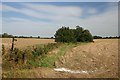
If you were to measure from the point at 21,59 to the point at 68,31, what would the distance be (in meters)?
16.2

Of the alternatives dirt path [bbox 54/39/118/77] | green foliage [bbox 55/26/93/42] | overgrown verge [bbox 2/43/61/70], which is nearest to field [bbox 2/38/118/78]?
Answer: dirt path [bbox 54/39/118/77]

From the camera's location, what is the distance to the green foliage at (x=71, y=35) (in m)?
28.6

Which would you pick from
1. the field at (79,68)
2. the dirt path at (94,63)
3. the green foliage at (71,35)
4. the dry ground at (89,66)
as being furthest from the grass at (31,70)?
the green foliage at (71,35)

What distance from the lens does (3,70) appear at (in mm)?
12086

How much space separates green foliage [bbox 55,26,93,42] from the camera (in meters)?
28.6

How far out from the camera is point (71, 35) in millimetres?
29766

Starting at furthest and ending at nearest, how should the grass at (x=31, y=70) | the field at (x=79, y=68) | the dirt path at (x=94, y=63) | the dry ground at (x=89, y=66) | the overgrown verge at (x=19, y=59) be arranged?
the overgrown verge at (x=19, y=59) → the dirt path at (x=94, y=63) → the dry ground at (x=89, y=66) → the field at (x=79, y=68) → the grass at (x=31, y=70)

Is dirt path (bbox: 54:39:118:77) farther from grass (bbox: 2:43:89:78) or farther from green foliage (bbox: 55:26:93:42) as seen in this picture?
green foliage (bbox: 55:26:93:42)

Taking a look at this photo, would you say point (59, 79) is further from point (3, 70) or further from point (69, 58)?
point (69, 58)

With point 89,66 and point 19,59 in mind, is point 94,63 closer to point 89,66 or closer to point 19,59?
point 89,66

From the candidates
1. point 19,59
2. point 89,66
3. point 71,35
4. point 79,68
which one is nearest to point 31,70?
point 19,59

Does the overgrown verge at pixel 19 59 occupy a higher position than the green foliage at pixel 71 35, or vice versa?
the green foliage at pixel 71 35

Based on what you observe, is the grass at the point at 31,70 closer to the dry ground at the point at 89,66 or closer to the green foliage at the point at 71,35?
the dry ground at the point at 89,66

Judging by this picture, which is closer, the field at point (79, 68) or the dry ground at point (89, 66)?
the field at point (79, 68)
